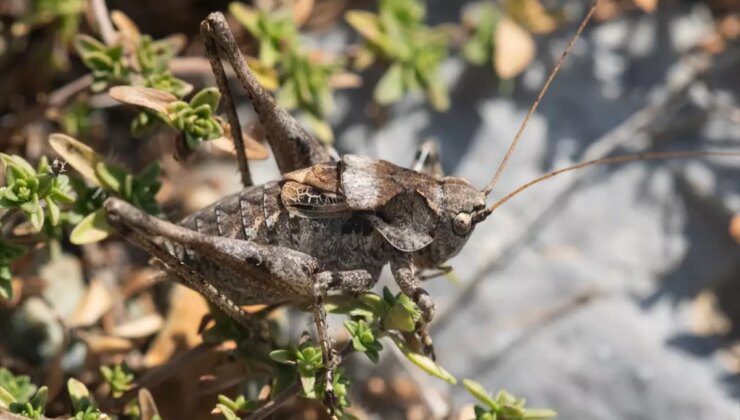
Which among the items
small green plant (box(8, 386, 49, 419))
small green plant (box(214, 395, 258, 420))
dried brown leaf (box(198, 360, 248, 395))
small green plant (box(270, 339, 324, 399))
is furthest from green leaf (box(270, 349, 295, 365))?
small green plant (box(8, 386, 49, 419))

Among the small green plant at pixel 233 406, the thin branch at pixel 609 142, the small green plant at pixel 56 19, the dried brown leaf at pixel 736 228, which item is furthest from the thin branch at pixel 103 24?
the dried brown leaf at pixel 736 228

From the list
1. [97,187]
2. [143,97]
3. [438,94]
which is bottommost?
[97,187]

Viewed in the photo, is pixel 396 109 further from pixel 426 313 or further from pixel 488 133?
pixel 426 313

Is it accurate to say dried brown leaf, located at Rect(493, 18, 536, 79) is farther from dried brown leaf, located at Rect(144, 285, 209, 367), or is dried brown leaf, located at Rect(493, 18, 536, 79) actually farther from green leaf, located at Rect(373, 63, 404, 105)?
dried brown leaf, located at Rect(144, 285, 209, 367)

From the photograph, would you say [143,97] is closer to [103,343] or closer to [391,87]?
[103,343]

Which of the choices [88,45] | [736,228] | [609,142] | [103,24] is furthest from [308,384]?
[736,228]

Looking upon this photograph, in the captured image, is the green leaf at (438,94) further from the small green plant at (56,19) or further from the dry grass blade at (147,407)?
the dry grass blade at (147,407)

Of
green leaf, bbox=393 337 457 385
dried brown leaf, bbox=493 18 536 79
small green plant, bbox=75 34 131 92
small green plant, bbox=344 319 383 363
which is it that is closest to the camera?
small green plant, bbox=344 319 383 363
